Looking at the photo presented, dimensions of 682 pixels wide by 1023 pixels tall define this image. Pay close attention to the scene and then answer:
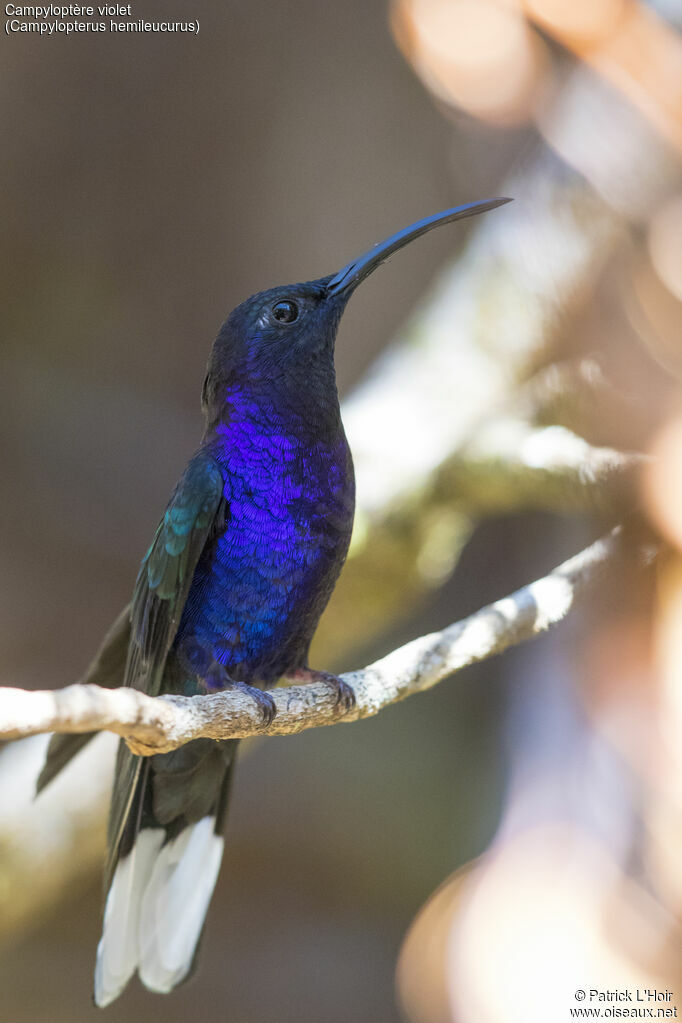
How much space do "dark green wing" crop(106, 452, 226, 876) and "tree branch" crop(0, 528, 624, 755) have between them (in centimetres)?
23

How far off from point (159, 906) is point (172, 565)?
1.07 meters

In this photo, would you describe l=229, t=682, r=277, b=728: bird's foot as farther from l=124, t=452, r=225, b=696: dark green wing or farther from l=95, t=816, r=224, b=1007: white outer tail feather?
l=95, t=816, r=224, b=1007: white outer tail feather

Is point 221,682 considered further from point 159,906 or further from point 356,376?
point 356,376

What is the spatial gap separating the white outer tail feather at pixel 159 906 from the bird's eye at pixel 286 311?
1265 mm

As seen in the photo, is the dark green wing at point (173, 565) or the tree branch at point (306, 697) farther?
the dark green wing at point (173, 565)

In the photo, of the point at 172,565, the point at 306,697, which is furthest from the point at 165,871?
the point at 172,565

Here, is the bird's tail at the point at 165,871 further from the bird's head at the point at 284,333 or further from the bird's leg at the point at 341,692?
the bird's head at the point at 284,333

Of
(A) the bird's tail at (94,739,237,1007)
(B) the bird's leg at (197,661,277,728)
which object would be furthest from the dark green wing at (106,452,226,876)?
(A) the bird's tail at (94,739,237,1007)

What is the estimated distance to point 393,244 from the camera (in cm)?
170

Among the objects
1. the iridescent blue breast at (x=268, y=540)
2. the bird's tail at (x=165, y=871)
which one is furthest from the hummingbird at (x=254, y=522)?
the bird's tail at (x=165, y=871)

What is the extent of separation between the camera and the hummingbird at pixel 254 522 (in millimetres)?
1668

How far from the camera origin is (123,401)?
160 inches

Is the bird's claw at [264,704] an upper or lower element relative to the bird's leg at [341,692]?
lower

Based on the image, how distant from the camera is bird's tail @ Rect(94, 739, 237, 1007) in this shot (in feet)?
6.87
